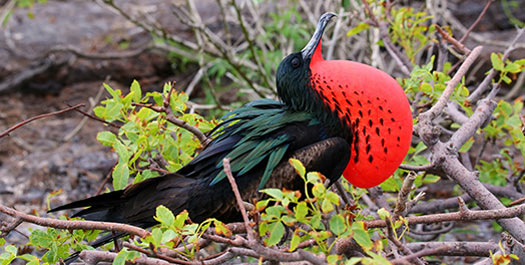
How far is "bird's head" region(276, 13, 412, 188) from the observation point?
4.24 ft

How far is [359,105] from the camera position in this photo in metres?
1.32

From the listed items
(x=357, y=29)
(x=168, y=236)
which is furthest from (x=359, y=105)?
(x=357, y=29)

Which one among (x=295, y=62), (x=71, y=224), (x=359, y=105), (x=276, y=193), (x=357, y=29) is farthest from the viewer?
(x=357, y=29)

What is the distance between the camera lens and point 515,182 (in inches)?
71.8

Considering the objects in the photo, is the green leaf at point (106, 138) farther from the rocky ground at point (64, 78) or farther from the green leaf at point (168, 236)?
the rocky ground at point (64, 78)

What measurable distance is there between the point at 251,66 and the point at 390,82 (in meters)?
1.68

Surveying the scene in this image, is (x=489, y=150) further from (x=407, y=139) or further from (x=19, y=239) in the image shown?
(x=19, y=239)

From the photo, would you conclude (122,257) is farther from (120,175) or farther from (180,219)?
(120,175)

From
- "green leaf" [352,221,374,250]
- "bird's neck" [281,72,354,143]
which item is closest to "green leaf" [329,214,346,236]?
"green leaf" [352,221,374,250]

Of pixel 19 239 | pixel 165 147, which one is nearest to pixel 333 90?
pixel 165 147

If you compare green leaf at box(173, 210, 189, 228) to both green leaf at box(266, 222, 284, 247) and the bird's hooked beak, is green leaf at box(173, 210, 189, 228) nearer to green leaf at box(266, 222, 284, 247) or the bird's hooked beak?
green leaf at box(266, 222, 284, 247)

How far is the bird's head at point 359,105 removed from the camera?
4.24ft

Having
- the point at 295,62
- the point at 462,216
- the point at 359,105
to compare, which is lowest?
the point at 462,216

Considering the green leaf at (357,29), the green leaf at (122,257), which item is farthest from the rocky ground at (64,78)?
the green leaf at (122,257)
